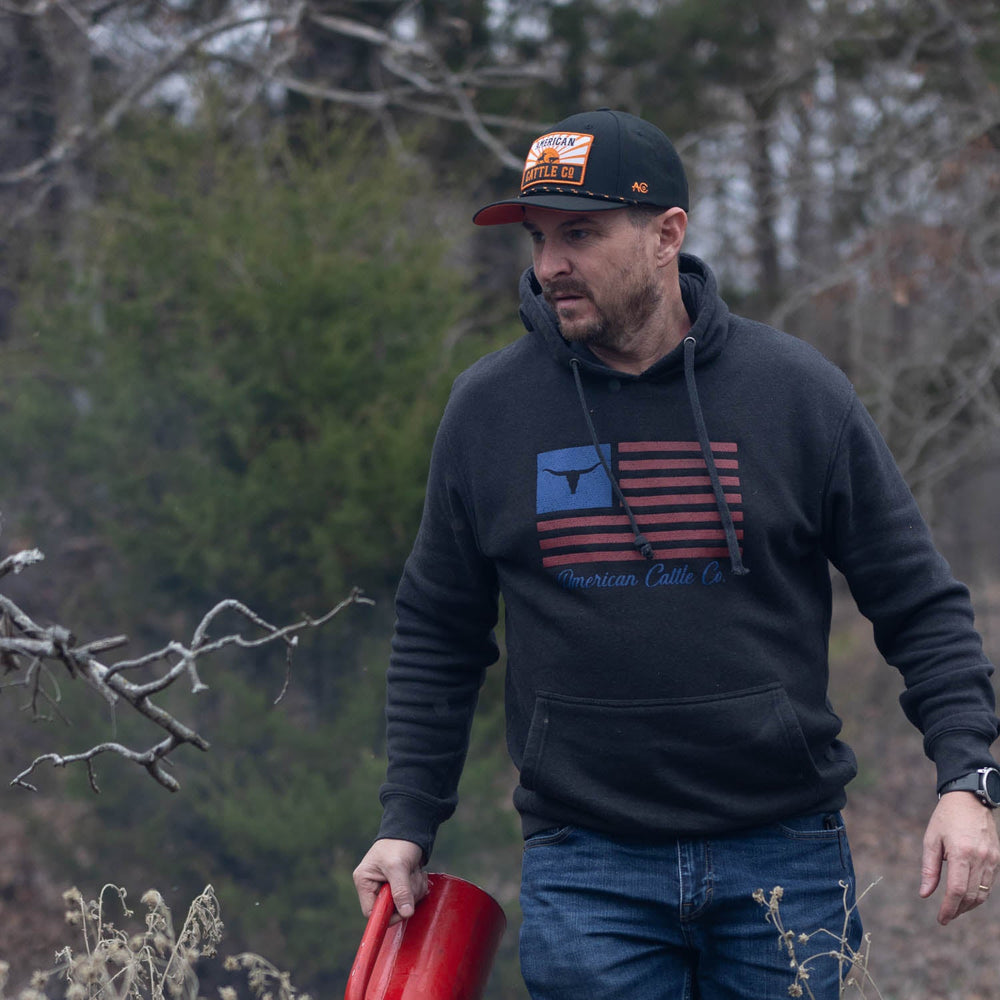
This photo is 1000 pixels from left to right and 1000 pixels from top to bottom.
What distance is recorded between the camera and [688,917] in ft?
6.98

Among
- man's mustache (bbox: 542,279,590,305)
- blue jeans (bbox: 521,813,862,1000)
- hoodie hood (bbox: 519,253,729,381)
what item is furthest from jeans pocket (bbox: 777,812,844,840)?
man's mustache (bbox: 542,279,590,305)

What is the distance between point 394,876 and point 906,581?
44.2 inches

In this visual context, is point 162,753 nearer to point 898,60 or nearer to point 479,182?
point 479,182

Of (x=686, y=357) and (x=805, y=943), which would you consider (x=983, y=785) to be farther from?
(x=686, y=357)

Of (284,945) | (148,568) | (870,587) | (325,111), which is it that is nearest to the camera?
(870,587)

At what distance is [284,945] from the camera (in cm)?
602

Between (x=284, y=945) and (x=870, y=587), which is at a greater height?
(x=870, y=587)

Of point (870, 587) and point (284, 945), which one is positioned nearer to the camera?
point (870, 587)

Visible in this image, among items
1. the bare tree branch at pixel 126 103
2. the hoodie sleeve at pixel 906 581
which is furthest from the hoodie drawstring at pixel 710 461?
the bare tree branch at pixel 126 103

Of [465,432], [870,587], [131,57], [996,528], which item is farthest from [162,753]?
[996,528]

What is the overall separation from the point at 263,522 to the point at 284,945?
2148 millimetres

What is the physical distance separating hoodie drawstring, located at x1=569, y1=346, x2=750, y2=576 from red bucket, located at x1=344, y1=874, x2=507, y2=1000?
817 mm

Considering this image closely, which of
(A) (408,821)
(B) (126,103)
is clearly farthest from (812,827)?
(B) (126,103)

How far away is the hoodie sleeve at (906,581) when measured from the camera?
2.17 metres
